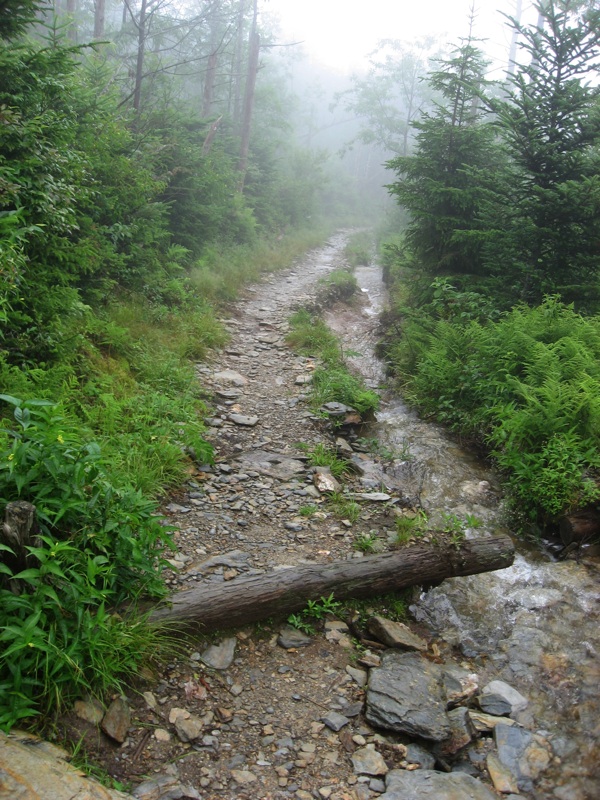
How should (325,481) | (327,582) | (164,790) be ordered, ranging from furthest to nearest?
(325,481) → (327,582) → (164,790)

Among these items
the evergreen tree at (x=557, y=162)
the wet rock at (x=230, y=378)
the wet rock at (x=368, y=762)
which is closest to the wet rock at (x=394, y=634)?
the wet rock at (x=368, y=762)

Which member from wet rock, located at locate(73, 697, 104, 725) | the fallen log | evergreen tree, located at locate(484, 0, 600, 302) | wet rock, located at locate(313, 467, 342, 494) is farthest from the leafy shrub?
evergreen tree, located at locate(484, 0, 600, 302)

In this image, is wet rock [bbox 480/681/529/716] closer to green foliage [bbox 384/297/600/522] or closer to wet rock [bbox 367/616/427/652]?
wet rock [bbox 367/616/427/652]

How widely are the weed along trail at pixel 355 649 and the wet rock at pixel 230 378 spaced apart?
140 centimetres

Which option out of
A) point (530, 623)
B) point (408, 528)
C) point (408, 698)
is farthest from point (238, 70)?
point (408, 698)

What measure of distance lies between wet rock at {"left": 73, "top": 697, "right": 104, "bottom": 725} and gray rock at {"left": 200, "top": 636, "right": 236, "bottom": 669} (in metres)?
0.80

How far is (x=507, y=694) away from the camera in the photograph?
146 inches

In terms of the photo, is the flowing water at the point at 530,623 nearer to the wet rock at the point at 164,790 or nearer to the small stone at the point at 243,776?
A: the small stone at the point at 243,776

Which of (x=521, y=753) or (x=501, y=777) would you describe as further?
(x=521, y=753)

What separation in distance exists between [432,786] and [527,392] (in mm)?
4668

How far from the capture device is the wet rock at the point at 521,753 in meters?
3.13

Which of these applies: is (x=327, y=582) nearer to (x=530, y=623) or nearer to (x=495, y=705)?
(x=495, y=705)

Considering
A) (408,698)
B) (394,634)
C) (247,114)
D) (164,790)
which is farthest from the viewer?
(247,114)

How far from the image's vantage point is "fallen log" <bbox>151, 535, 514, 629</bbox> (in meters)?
3.68
